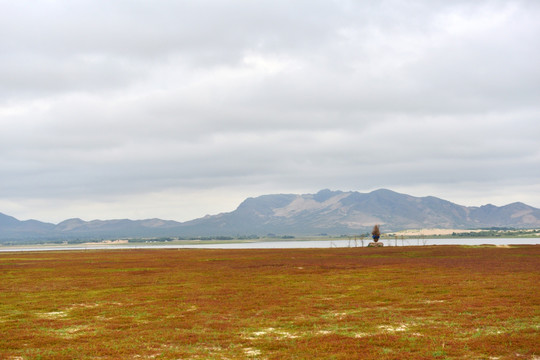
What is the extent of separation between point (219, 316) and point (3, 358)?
1471 cm

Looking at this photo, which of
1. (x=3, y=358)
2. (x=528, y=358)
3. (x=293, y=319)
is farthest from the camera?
(x=293, y=319)

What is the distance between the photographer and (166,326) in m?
31.0

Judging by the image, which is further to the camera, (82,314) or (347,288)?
(347,288)

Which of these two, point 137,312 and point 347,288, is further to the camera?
point 347,288

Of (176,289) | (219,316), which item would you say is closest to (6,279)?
(176,289)

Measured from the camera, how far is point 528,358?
68.9 ft

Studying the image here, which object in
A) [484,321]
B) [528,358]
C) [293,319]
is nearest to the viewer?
[528,358]

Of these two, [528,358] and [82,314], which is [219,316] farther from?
[528,358]

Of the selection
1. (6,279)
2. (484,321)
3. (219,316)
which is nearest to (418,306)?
(484,321)

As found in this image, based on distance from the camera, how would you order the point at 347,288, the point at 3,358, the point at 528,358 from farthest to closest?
the point at 347,288 → the point at 3,358 → the point at 528,358

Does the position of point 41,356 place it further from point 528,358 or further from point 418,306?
point 418,306

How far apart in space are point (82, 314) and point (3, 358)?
1358 cm

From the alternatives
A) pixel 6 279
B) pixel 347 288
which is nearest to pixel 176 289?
pixel 347 288

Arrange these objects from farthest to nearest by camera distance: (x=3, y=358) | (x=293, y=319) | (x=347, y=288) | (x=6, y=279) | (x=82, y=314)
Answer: (x=6, y=279) < (x=347, y=288) < (x=82, y=314) < (x=293, y=319) < (x=3, y=358)
